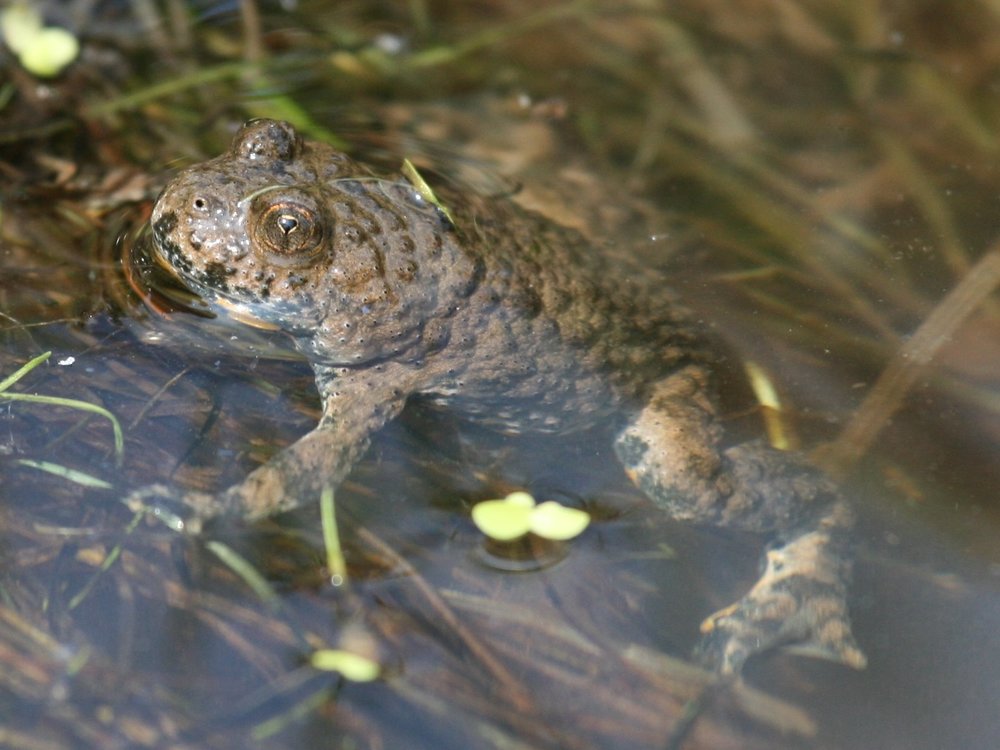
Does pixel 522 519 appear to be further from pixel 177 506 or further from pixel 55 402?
pixel 55 402

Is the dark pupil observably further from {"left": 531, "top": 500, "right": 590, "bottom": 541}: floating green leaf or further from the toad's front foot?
{"left": 531, "top": 500, "right": 590, "bottom": 541}: floating green leaf

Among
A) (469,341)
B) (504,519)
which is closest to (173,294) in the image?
(469,341)

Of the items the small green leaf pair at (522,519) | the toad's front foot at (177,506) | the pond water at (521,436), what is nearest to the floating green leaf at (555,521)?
the small green leaf pair at (522,519)

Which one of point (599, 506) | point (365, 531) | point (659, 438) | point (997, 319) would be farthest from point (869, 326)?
point (365, 531)

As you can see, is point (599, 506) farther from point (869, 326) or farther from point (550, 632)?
point (869, 326)

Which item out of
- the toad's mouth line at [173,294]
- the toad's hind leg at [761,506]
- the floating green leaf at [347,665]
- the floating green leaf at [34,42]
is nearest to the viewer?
the floating green leaf at [347,665]

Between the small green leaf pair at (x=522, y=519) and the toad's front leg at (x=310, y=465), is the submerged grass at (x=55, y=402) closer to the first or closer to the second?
the toad's front leg at (x=310, y=465)
